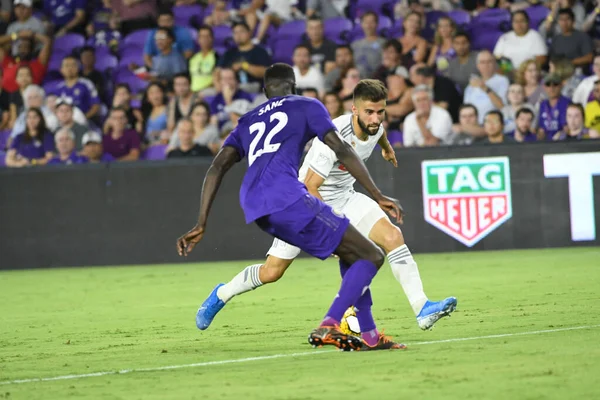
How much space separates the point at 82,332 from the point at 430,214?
762cm

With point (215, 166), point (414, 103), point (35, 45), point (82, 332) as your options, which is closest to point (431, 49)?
point (414, 103)

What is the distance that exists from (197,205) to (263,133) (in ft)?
32.1

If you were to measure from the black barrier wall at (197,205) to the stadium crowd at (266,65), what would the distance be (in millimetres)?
522

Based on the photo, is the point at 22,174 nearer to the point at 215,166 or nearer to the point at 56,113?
the point at 56,113

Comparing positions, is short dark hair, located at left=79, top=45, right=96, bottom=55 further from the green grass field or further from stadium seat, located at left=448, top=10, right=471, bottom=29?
stadium seat, located at left=448, top=10, right=471, bottom=29

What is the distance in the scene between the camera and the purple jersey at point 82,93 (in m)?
19.4

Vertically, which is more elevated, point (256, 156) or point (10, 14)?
point (256, 156)

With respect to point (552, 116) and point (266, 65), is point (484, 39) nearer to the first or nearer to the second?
point (552, 116)

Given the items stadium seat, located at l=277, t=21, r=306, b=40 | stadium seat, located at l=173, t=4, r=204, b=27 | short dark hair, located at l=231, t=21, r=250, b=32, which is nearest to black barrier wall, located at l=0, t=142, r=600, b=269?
short dark hair, located at l=231, t=21, r=250, b=32

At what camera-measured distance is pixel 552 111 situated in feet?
55.0

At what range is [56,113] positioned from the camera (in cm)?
1892

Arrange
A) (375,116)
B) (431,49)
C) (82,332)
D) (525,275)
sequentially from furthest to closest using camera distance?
(431,49)
(525,275)
(82,332)
(375,116)

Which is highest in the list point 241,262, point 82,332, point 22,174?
point 82,332

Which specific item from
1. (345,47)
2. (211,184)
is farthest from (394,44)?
(211,184)
